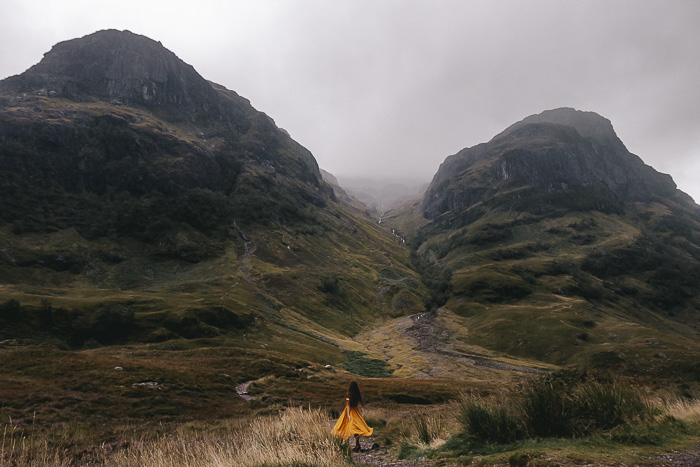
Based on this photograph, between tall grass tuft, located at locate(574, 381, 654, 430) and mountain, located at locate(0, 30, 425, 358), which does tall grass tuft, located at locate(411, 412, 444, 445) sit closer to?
tall grass tuft, located at locate(574, 381, 654, 430)

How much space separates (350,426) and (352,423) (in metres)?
0.16

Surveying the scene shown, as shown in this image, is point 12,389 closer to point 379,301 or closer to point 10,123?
point 379,301

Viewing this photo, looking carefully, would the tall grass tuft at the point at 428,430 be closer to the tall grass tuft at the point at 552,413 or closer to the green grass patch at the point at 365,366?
the tall grass tuft at the point at 552,413

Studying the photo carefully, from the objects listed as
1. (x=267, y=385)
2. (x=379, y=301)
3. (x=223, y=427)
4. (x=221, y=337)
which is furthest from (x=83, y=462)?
(x=379, y=301)

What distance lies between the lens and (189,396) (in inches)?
1512

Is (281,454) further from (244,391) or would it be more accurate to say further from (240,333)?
(240,333)

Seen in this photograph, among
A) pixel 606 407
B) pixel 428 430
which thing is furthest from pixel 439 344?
pixel 606 407

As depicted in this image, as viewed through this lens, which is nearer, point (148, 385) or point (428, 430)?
point (428, 430)

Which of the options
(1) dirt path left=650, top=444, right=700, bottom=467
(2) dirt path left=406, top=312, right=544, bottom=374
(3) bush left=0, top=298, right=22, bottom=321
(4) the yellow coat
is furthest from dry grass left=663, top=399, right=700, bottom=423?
(3) bush left=0, top=298, right=22, bottom=321

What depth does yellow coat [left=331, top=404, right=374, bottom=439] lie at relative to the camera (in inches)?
549

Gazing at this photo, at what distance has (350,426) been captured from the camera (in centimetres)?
1419

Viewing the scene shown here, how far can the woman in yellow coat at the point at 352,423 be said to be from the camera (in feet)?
45.8

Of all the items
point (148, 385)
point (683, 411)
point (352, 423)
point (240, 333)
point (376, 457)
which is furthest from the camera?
point (240, 333)

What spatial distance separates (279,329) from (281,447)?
351 ft
